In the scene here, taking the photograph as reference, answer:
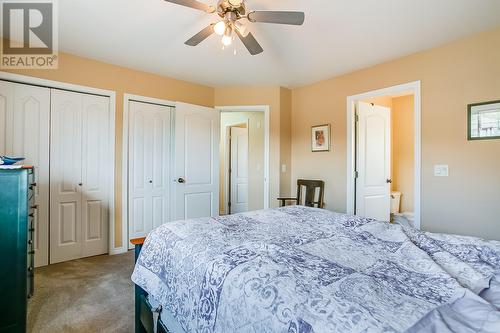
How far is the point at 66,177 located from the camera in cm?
296

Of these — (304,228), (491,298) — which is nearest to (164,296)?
(304,228)

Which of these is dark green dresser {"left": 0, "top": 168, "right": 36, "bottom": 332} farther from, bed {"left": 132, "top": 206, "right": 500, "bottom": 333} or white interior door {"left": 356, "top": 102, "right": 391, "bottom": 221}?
white interior door {"left": 356, "top": 102, "right": 391, "bottom": 221}

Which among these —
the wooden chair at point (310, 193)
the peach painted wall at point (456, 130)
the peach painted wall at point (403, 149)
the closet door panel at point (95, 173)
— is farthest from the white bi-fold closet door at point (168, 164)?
the peach painted wall at point (403, 149)

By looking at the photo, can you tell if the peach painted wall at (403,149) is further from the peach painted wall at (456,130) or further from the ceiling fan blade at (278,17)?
Result: the ceiling fan blade at (278,17)

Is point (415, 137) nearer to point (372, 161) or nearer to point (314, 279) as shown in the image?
point (372, 161)

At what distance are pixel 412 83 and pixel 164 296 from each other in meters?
3.11

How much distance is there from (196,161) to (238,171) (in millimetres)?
2074

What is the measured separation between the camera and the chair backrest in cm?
371

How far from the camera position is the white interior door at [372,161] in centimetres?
348

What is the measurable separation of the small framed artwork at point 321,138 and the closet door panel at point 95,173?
2771 millimetres

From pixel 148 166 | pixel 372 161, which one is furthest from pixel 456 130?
pixel 148 166

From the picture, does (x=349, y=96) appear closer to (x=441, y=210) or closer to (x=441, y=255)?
(x=441, y=210)

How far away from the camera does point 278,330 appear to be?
734 mm

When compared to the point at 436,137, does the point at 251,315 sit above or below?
below
